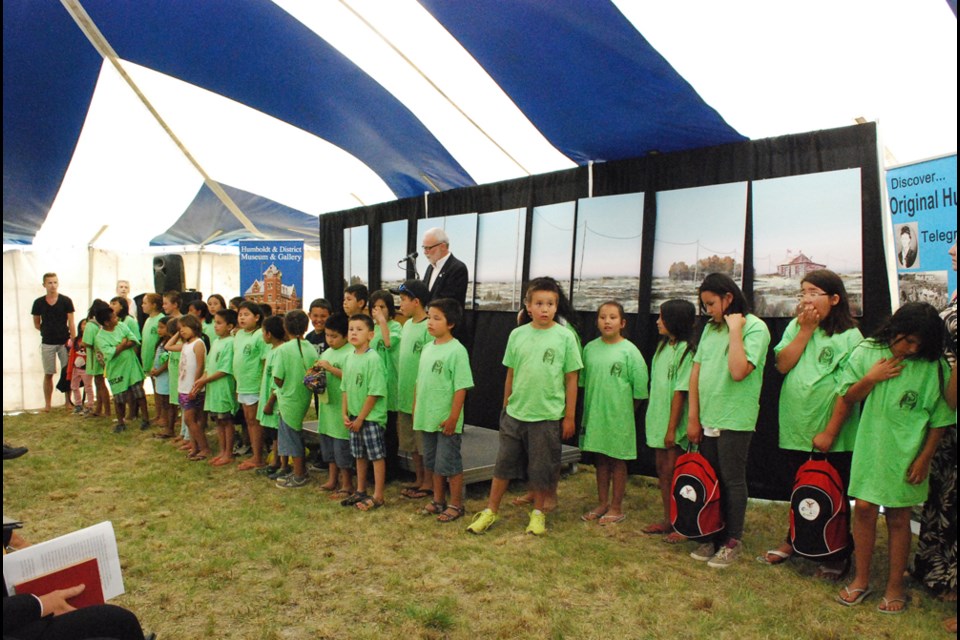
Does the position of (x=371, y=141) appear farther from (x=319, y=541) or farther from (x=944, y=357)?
(x=944, y=357)

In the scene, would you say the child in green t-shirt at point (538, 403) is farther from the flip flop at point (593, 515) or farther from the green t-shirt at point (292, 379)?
the green t-shirt at point (292, 379)

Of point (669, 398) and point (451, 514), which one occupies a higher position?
point (669, 398)

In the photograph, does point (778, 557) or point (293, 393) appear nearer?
point (778, 557)

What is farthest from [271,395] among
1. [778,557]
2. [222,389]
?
[778,557]

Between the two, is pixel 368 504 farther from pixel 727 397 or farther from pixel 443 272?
pixel 727 397

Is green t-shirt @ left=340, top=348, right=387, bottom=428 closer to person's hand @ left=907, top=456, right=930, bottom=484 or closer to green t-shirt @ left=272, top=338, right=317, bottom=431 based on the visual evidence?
green t-shirt @ left=272, top=338, right=317, bottom=431

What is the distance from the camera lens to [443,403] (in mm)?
4031

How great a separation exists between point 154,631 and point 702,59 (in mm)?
3613

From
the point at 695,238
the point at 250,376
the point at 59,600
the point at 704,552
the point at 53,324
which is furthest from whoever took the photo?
the point at 53,324

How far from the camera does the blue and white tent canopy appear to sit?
3.88 metres

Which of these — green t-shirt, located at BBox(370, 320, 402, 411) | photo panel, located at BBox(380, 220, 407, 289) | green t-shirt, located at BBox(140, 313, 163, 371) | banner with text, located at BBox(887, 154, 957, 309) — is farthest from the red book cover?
green t-shirt, located at BBox(140, 313, 163, 371)

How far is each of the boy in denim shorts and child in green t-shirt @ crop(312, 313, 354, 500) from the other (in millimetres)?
174

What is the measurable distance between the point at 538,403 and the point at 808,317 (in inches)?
56.5

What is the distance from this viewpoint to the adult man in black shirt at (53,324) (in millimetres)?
8086
